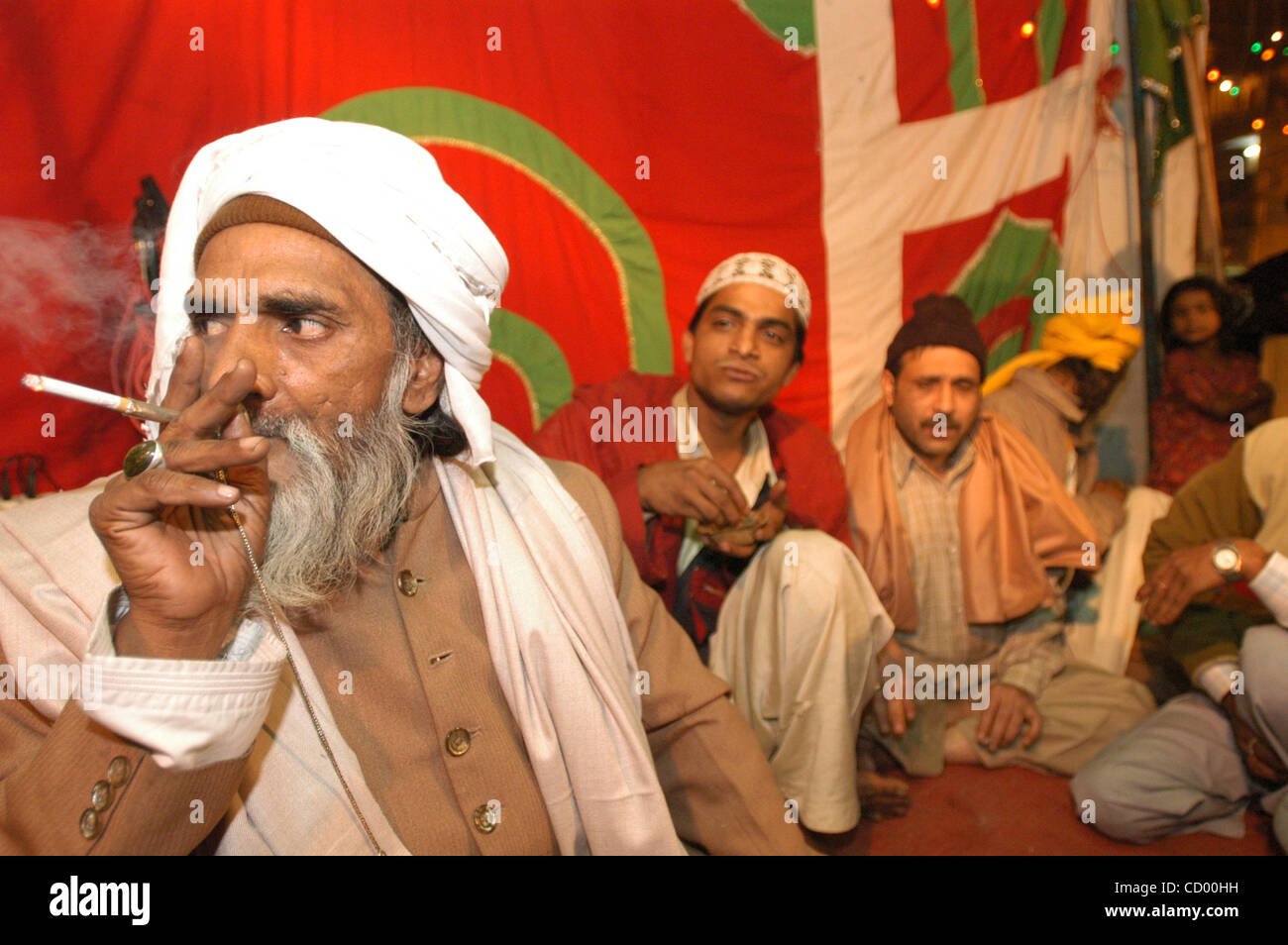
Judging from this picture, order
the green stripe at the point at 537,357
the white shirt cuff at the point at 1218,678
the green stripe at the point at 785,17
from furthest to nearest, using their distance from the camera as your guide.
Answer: the green stripe at the point at 785,17 → the green stripe at the point at 537,357 → the white shirt cuff at the point at 1218,678

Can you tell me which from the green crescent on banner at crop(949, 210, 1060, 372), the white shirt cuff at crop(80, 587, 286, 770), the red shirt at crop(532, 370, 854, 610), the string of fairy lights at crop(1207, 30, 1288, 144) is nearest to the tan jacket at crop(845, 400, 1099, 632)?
the red shirt at crop(532, 370, 854, 610)

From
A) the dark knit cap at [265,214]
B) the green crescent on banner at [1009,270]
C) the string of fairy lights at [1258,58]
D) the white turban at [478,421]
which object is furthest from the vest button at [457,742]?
the string of fairy lights at [1258,58]

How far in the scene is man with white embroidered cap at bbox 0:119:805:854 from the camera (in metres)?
1.27

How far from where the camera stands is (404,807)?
1.62m

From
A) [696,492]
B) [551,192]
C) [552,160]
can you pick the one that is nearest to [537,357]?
[551,192]

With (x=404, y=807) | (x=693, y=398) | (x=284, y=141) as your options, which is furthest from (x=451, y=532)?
(x=693, y=398)

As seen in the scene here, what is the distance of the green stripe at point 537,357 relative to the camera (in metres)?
3.12

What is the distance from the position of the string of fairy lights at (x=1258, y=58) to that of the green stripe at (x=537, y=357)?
3321 millimetres

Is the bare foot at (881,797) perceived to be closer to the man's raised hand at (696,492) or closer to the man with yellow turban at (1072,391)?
the man's raised hand at (696,492)

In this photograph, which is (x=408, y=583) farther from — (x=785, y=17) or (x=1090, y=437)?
(x=1090, y=437)

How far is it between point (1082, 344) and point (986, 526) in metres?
1.28

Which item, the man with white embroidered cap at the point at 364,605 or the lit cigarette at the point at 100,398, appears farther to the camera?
the man with white embroidered cap at the point at 364,605
